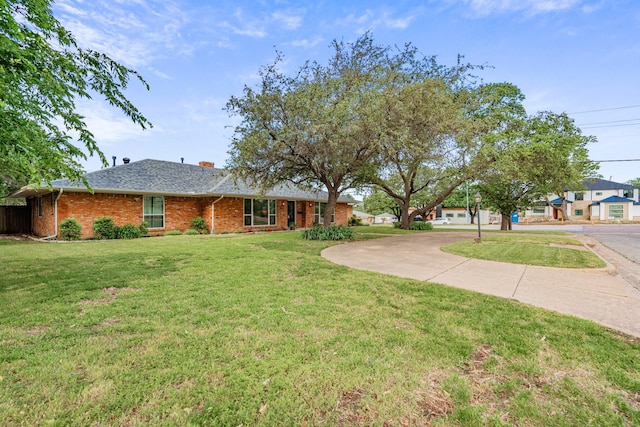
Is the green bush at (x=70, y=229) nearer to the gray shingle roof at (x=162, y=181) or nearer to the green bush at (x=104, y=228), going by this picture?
the green bush at (x=104, y=228)

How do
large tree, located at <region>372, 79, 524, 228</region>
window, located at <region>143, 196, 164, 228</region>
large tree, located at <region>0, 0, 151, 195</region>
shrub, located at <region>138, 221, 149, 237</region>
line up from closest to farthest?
large tree, located at <region>0, 0, 151, 195</region>
large tree, located at <region>372, 79, 524, 228</region>
shrub, located at <region>138, 221, 149, 237</region>
window, located at <region>143, 196, 164, 228</region>

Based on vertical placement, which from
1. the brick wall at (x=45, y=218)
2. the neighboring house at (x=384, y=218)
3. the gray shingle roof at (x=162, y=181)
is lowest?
the neighboring house at (x=384, y=218)

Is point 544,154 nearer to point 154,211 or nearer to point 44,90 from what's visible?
point 44,90

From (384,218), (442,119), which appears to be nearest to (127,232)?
(442,119)

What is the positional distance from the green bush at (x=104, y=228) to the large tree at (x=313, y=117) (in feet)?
19.9

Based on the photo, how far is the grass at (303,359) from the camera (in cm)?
197

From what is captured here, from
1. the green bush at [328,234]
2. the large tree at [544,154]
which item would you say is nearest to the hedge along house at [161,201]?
the green bush at [328,234]

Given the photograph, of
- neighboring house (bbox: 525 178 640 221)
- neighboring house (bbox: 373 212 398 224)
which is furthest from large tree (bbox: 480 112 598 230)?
neighboring house (bbox: 373 212 398 224)

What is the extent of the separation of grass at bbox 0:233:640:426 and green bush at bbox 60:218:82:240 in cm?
920

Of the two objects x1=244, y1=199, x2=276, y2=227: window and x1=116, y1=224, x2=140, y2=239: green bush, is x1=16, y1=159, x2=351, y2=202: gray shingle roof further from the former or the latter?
x1=116, y1=224, x2=140, y2=239: green bush

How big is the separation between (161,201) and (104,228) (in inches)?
113

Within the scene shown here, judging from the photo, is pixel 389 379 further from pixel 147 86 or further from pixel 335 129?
pixel 335 129

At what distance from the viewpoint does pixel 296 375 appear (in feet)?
7.71

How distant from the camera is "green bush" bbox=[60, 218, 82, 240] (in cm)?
1202
